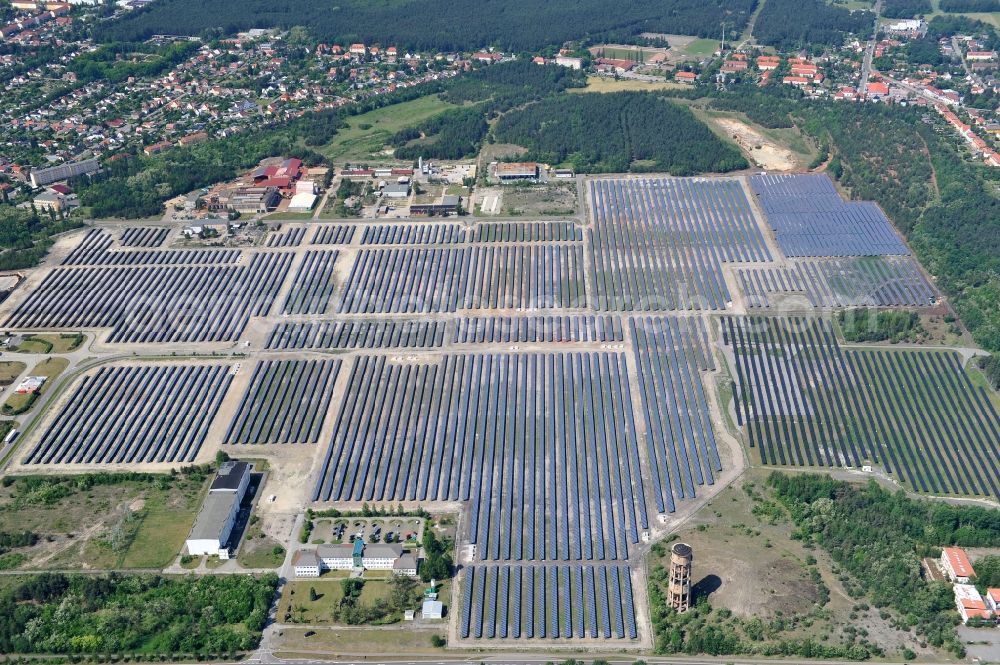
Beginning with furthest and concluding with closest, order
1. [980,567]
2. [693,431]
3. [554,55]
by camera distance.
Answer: [554,55] → [693,431] → [980,567]

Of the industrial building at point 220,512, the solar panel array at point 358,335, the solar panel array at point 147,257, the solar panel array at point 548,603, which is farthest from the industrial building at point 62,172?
the solar panel array at point 548,603

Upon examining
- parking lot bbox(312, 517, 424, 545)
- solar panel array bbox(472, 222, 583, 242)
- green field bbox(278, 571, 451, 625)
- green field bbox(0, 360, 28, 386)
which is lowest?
solar panel array bbox(472, 222, 583, 242)

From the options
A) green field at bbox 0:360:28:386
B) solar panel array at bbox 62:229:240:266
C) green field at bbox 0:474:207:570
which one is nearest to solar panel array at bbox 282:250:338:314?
solar panel array at bbox 62:229:240:266

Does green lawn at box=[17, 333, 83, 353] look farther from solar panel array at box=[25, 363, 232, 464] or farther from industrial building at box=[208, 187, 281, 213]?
industrial building at box=[208, 187, 281, 213]

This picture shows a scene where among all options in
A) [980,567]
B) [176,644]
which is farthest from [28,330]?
[980,567]

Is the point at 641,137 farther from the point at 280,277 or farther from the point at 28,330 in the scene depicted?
the point at 28,330

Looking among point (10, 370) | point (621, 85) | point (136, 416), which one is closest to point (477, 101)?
point (621, 85)
